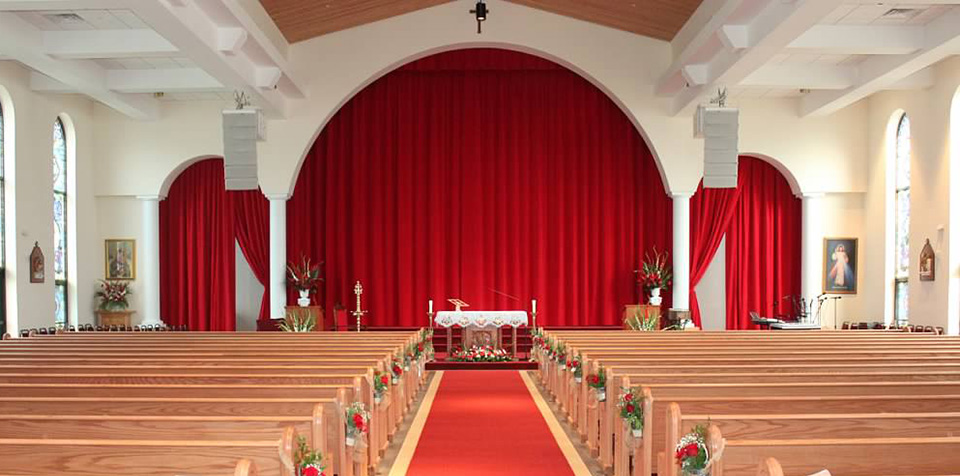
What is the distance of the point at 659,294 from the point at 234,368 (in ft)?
36.9

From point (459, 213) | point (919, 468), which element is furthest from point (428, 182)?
point (919, 468)

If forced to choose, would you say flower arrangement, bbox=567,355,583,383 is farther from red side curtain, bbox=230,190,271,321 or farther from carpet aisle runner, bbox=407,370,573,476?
red side curtain, bbox=230,190,271,321

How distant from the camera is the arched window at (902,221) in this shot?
15.5 meters

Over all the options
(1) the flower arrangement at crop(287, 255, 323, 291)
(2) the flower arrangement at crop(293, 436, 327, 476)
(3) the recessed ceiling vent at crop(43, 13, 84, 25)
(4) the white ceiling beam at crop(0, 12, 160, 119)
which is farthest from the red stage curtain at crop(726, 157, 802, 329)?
(2) the flower arrangement at crop(293, 436, 327, 476)

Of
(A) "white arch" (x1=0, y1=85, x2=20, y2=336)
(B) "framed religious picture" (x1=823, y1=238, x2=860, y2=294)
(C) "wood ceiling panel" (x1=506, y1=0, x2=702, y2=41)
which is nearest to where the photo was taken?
(A) "white arch" (x1=0, y1=85, x2=20, y2=336)

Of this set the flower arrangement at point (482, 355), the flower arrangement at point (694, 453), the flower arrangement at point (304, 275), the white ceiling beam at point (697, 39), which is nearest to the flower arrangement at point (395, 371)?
the flower arrangement at point (694, 453)

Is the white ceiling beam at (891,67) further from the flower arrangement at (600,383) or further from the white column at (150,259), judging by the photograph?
the white column at (150,259)

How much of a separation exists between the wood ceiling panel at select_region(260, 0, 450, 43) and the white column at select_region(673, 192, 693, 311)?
5568mm

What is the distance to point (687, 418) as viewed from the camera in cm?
423

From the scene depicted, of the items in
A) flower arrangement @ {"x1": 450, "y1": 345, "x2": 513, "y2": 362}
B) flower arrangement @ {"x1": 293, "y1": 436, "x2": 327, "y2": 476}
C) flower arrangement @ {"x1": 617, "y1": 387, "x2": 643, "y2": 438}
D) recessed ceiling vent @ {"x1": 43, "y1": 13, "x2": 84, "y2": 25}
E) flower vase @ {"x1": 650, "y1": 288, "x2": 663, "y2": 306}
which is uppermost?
recessed ceiling vent @ {"x1": 43, "y1": 13, "x2": 84, "y2": 25}

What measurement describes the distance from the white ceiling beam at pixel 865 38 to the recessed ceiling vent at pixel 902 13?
0.81 ft

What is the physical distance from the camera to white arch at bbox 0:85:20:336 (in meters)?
13.6

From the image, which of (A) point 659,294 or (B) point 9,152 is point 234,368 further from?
(A) point 659,294

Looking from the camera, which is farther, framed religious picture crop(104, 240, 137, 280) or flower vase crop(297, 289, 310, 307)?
framed religious picture crop(104, 240, 137, 280)
